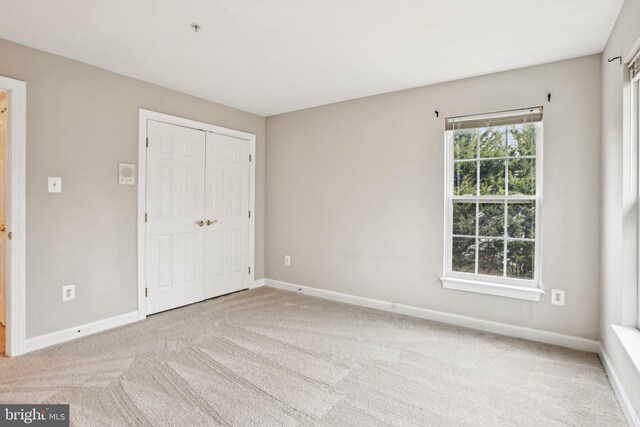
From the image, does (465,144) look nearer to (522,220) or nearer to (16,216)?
(522,220)

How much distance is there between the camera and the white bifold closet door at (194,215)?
3447 mm

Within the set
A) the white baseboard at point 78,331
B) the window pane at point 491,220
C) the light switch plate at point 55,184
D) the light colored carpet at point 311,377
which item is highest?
the light switch plate at point 55,184

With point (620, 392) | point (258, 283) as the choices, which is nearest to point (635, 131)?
point (620, 392)

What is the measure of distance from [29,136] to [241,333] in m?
2.31

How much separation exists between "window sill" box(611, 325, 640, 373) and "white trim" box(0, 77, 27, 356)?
393 centimetres

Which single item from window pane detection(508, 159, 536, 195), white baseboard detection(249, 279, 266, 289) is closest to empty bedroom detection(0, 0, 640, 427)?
window pane detection(508, 159, 536, 195)

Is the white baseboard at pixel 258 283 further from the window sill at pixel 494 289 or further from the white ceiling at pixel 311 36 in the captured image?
the white ceiling at pixel 311 36

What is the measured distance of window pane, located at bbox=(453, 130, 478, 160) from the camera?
315 centimetres

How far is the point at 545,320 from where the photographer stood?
281 cm

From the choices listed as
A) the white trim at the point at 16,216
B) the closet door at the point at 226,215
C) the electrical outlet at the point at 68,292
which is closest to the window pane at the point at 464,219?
the closet door at the point at 226,215

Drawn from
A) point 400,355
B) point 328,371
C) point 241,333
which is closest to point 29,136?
point 241,333

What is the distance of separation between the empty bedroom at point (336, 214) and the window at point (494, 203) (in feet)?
0.06

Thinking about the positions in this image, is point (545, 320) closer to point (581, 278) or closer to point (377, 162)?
point (581, 278)

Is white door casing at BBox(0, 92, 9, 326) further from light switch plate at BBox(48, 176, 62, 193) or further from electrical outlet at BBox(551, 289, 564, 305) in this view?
electrical outlet at BBox(551, 289, 564, 305)
